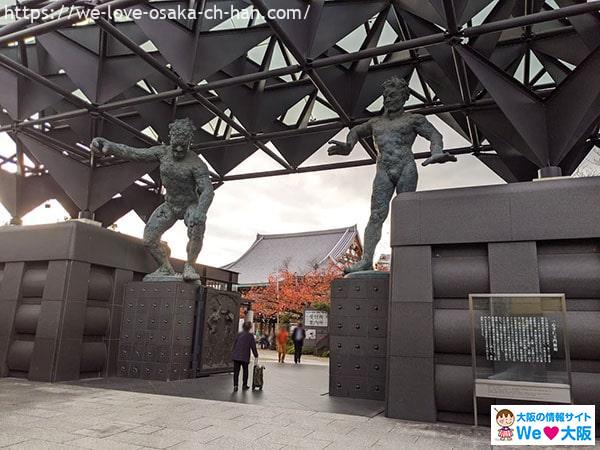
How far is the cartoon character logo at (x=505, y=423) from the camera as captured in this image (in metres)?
4.30

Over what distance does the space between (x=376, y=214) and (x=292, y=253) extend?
27.6 metres

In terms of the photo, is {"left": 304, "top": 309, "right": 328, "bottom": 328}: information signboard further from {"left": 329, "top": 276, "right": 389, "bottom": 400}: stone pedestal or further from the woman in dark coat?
{"left": 329, "top": 276, "right": 389, "bottom": 400}: stone pedestal

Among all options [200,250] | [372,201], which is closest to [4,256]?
[200,250]

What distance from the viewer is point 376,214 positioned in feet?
26.0

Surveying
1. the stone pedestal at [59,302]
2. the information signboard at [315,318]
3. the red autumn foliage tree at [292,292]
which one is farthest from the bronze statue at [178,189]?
the red autumn foliage tree at [292,292]

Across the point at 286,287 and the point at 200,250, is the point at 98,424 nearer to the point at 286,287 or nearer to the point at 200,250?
the point at 200,250

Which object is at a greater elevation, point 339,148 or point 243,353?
point 339,148

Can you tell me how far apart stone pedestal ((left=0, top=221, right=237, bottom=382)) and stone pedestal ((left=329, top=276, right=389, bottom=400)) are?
15.5ft

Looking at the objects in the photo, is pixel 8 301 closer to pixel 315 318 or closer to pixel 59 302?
pixel 59 302

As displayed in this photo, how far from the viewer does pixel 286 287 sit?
2755cm

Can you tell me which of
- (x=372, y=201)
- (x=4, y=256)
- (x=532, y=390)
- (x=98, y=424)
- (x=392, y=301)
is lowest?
(x=98, y=424)

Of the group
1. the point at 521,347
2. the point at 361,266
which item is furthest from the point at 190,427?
the point at 361,266

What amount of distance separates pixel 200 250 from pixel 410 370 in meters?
5.51

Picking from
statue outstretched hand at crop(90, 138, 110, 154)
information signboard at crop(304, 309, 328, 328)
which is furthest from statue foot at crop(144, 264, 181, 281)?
information signboard at crop(304, 309, 328, 328)
